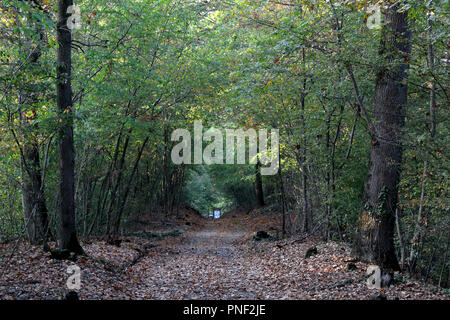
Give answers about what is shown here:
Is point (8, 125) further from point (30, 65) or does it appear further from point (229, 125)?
point (229, 125)

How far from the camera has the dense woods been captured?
6859mm

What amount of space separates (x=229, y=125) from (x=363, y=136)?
7605 mm

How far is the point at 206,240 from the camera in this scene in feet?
56.2

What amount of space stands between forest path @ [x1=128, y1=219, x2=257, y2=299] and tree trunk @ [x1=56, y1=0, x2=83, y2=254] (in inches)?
72.8

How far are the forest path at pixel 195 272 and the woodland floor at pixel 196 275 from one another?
2 centimetres

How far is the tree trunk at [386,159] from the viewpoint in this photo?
716 centimetres

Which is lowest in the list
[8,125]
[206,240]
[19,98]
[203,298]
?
[206,240]

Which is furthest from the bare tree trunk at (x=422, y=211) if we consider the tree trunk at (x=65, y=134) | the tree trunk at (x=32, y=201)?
the tree trunk at (x=32, y=201)

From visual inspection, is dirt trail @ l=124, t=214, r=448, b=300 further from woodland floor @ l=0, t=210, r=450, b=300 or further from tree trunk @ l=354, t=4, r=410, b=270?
tree trunk @ l=354, t=4, r=410, b=270

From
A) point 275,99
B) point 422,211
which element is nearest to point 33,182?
point 275,99

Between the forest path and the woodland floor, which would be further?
the forest path

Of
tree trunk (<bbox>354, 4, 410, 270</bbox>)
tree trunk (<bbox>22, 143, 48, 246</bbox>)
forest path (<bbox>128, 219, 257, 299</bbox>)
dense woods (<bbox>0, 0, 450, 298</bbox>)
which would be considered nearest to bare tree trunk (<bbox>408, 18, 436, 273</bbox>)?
dense woods (<bbox>0, 0, 450, 298</bbox>)
